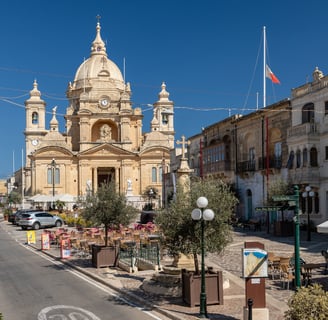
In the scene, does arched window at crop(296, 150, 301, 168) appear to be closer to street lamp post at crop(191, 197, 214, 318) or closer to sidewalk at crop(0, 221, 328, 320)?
sidewalk at crop(0, 221, 328, 320)

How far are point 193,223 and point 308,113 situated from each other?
75.8 ft

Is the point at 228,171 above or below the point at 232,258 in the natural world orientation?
above

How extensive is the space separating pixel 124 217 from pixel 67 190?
59272mm

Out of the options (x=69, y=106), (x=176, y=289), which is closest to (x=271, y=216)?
(x=176, y=289)

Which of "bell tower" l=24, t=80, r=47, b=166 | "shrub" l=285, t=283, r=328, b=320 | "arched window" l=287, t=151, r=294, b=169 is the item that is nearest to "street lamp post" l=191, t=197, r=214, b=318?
"shrub" l=285, t=283, r=328, b=320

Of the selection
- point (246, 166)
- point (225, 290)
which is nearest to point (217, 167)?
point (246, 166)

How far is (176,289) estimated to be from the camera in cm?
1562

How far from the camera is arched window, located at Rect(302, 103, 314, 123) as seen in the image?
34812 mm

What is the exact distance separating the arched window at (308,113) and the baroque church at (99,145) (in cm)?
4170

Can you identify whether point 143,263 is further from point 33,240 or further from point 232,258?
point 33,240

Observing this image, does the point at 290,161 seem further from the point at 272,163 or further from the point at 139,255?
the point at 139,255

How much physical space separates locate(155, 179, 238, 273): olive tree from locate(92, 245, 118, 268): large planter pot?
291 inches

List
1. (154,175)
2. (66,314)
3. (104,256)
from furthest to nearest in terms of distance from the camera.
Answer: (154,175), (104,256), (66,314)

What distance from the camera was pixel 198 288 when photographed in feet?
46.1
